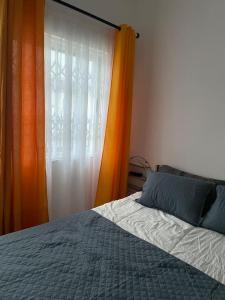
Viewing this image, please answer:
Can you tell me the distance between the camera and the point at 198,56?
2145mm

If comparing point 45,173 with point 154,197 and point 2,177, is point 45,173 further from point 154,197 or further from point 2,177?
point 154,197

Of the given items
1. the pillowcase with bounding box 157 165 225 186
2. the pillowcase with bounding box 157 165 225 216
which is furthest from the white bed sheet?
the pillowcase with bounding box 157 165 225 186

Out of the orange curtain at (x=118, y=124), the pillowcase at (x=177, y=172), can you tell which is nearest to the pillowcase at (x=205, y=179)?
the pillowcase at (x=177, y=172)

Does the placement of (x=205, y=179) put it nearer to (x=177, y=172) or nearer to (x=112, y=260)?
(x=177, y=172)

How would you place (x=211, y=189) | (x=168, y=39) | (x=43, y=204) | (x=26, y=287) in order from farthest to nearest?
1. (x=168, y=39)
2. (x=43, y=204)
3. (x=211, y=189)
4. (x=26, y=287)

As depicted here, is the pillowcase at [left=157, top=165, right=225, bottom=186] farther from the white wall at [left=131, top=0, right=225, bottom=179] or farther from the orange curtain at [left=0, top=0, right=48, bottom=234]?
the orange curtain at [left=0, top=0, right=48, bottom=234]

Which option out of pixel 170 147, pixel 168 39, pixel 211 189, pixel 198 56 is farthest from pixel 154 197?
pixel 168 39

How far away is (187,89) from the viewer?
224cm

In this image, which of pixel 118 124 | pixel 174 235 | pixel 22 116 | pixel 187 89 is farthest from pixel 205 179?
pixel 22 116

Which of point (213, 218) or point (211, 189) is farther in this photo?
point (211, 189)

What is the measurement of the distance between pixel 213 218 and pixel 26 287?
1.31 metres

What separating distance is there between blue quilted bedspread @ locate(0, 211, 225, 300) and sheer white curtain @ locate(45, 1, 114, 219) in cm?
85

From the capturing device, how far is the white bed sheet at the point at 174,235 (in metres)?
1.28

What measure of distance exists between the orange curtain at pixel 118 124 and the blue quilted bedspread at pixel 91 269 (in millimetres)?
1062
